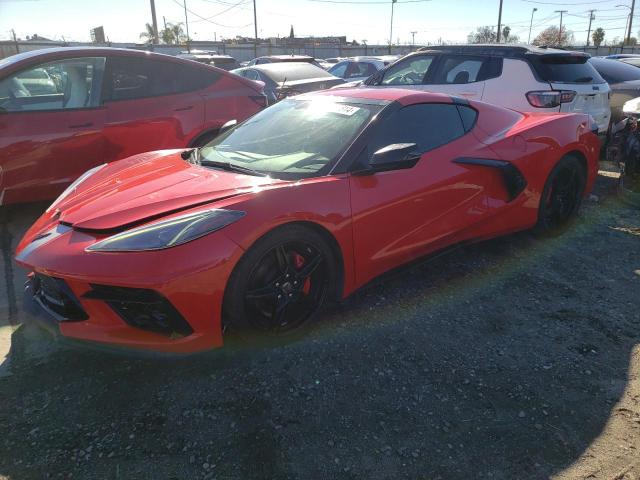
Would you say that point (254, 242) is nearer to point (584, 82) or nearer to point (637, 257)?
point (637, 257)

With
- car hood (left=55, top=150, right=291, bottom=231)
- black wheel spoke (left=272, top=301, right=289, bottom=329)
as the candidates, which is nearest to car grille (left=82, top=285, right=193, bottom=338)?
car hood (left=55, top=150, right=291, bottom=231)

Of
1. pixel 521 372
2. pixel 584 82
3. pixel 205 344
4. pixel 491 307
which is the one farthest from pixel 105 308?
pixel 584 82

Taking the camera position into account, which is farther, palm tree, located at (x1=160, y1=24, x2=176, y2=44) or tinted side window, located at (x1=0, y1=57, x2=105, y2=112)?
palm tree, located at (x1=160, y1=24, x2=176, y2=44)

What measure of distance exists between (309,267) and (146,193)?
1.00m

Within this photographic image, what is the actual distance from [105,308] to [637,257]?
3994 mm

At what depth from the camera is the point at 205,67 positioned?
5535 mm

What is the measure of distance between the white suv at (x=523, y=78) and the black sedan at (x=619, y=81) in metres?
1.71

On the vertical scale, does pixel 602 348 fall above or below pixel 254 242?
below

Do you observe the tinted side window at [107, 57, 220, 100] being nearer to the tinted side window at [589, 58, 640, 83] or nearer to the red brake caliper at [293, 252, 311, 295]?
the red brake caliper at [293, 252, 311, 295]

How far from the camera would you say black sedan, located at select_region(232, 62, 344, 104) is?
29.2ft

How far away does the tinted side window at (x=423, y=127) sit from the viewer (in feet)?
10.5

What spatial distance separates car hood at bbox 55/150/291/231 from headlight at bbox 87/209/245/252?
0.11m

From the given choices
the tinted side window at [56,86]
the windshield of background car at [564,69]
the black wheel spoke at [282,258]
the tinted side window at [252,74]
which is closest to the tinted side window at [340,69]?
the tinted side window at [252,74]

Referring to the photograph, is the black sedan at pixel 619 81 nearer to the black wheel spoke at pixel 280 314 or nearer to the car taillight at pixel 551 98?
the car taillight at pixel 551 98
